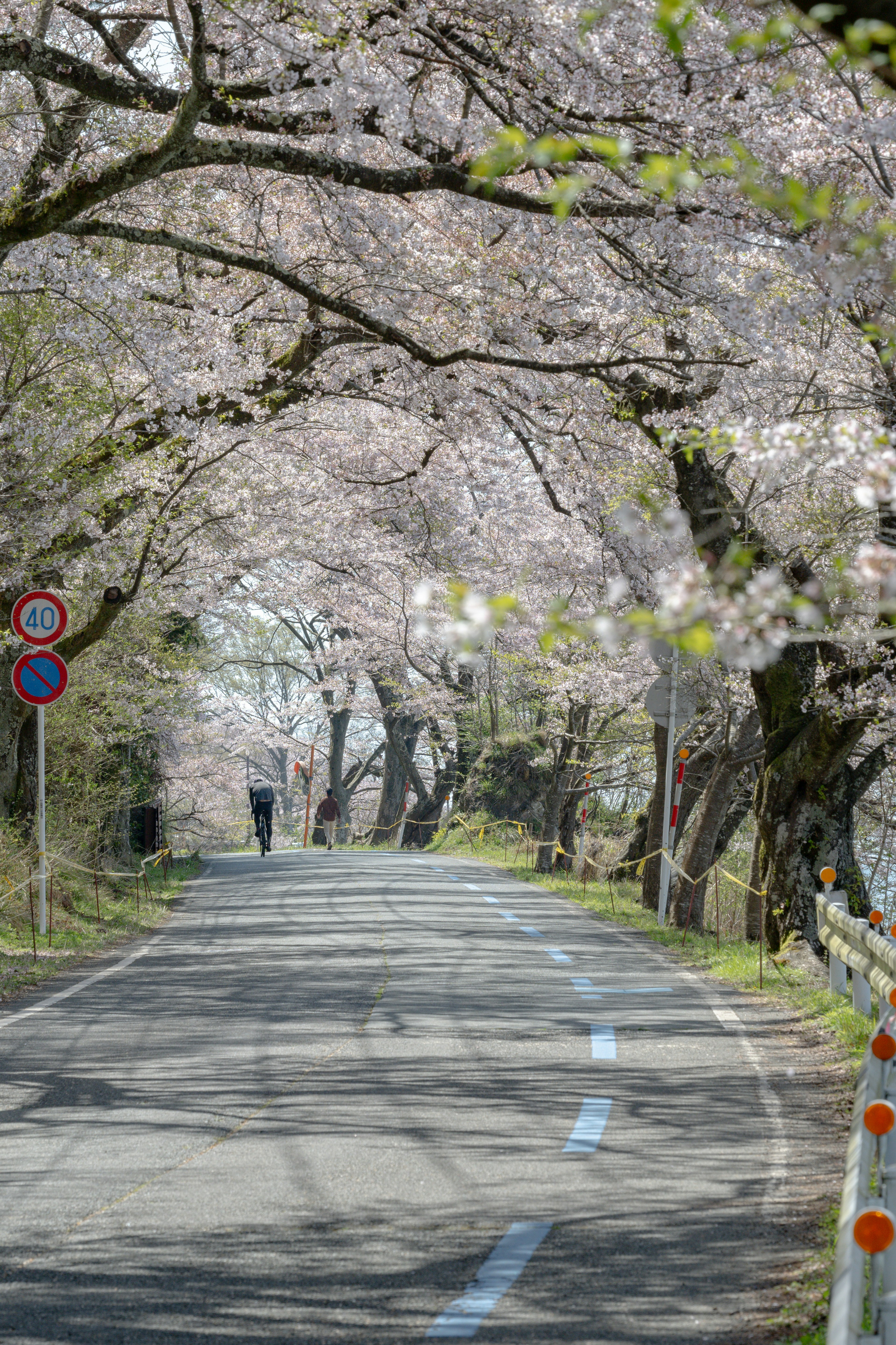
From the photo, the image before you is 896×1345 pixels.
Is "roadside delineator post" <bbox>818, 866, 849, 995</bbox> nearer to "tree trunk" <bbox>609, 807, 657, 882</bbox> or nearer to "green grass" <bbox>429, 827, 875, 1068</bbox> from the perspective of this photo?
"green grass" <bbox>429, 827, 875, 1068</bbox>

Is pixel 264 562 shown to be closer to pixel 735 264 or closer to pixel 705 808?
pixel 705 808

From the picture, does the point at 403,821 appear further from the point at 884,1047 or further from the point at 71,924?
the point at 884,1047

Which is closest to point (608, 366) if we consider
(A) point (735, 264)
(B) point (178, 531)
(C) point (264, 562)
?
(A) point (735, 264)

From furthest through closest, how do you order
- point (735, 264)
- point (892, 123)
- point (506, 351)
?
point (506, 351)
point (735, 264)
point (892, 123)

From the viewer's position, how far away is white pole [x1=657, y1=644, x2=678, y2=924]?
59.1 feet

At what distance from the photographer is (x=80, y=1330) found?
438 cm

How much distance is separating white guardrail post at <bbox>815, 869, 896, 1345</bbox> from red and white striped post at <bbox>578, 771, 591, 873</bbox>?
17.6 m

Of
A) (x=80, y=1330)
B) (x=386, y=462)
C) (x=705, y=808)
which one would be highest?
(x=386, y=462)

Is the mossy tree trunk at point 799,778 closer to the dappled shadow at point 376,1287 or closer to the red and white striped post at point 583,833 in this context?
→ the dappled shadow at point 376,1287

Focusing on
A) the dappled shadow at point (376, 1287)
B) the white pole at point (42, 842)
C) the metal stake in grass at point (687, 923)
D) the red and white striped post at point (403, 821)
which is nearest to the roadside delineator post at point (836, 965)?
the metal stake in grass at point (687, 923)

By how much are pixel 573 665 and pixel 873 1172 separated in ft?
70.0

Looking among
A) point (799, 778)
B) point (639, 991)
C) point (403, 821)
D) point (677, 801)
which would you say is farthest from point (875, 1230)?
point (403, 821)

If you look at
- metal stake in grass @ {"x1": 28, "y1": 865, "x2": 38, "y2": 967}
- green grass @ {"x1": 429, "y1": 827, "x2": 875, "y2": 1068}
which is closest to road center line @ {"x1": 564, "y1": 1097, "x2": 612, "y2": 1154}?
green grass @ {"x1": 429, "y1": 827, "x2": 875, "y2": 1068}

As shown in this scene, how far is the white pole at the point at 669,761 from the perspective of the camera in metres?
18.0
